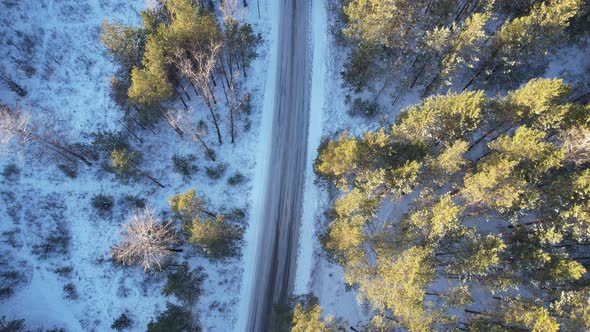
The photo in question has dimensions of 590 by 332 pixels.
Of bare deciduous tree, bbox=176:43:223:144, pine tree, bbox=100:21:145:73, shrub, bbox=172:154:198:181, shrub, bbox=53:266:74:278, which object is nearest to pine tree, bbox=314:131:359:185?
bare deciduous tree, bbox=176:43:223:144

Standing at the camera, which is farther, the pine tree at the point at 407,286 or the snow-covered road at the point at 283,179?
the snow-covered road at the point at 283,179

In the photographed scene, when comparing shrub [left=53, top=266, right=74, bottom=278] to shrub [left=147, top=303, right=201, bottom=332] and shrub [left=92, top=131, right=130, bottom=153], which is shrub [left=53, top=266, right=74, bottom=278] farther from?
shrub [left=92, top=131, right=130, bottom=153]

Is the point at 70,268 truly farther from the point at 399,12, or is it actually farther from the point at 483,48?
the point at 483,48

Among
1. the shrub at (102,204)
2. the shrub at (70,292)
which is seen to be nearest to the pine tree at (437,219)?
the shrub at (102,204)

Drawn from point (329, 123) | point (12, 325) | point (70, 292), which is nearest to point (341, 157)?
point (329, 123)

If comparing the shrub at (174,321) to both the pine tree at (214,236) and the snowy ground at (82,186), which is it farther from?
the pine tree at (214,236)
